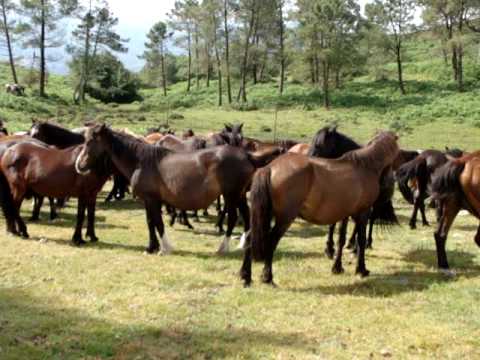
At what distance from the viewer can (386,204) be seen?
9422 millimetres

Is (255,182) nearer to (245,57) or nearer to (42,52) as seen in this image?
(245,57)

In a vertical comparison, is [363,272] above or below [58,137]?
below

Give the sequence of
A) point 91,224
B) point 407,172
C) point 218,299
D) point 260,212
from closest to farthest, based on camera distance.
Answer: point 218,299
point 260,212
point 91,224
point 407,172

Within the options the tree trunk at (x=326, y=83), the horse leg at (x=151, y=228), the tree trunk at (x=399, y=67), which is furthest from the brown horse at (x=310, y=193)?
the tree trunk at (x=399, y=67)

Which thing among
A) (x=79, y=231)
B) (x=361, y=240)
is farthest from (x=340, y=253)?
(x=79, y=231)

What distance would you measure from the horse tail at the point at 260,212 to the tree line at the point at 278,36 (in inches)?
1442

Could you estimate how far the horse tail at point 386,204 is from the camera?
29.5ft

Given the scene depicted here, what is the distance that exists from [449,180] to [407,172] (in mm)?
3421

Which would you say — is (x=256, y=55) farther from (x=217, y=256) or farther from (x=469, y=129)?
(x=217, y=256)

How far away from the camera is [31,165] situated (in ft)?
32.3

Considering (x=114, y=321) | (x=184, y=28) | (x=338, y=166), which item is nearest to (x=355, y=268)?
(x=338, y=166)

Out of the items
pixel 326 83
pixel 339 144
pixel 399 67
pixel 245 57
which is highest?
pixel 245 57

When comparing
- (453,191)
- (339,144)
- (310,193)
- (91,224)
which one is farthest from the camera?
(91,224)

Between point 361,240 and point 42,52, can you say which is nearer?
point 361,240
